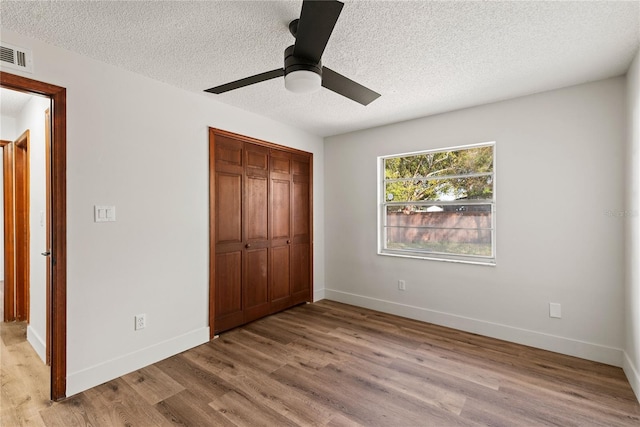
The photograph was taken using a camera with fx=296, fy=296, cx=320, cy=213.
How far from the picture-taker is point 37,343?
2.75 metres

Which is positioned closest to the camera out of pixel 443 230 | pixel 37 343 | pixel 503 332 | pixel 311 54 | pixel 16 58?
pixel 311 54

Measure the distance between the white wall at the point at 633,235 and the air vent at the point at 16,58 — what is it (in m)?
4.22

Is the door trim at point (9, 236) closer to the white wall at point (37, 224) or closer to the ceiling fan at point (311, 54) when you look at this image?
the white wall at point (37, 224)

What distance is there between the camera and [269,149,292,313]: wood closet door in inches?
153

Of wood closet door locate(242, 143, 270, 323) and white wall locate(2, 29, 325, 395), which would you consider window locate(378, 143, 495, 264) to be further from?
white wall locate(2, 29, 325, 395)

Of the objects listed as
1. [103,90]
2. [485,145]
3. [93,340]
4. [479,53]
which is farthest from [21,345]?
[485,145]

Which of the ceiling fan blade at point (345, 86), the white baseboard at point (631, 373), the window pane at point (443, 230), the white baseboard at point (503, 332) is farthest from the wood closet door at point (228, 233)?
the white baseboard at point (631, 373)

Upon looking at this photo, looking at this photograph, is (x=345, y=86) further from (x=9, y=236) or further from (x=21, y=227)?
(x=9, y=236)

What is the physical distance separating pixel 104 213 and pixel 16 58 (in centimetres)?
112

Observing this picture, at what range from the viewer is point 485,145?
322 centimetres

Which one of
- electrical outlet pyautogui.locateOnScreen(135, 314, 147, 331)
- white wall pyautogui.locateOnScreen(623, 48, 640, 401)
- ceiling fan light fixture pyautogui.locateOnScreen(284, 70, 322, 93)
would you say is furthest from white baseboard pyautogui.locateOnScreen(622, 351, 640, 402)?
electrical outlet pyautogui.locateOnScreen(135, 314, 147, 331)

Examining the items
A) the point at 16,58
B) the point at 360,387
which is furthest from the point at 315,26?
the point at 360,387

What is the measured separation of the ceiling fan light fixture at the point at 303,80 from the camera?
1640 millimetres

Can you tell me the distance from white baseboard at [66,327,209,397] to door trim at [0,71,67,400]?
3.2 inches
